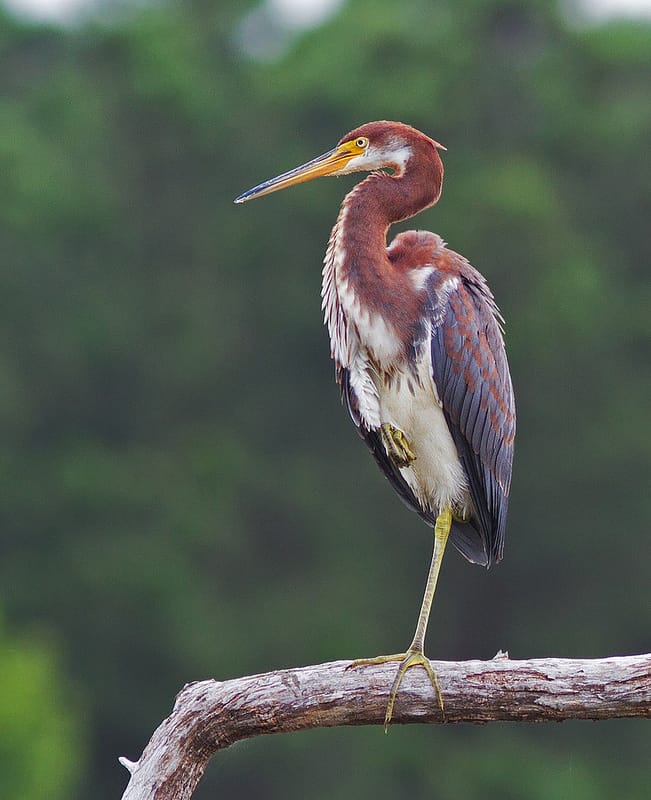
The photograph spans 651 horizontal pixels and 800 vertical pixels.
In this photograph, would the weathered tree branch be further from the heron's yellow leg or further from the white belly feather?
the white belly feather

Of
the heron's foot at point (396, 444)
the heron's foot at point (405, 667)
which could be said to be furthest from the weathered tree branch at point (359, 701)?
the heron's foot at point (396, 444)

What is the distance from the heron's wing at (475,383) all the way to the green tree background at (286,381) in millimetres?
14740

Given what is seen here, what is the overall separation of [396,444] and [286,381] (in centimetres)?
2011

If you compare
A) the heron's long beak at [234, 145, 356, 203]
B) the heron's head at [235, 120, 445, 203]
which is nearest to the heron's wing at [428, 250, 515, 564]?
the heron's head at [235, 120, 445, 203]

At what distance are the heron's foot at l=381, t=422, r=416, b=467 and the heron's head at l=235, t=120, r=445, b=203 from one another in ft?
2.83

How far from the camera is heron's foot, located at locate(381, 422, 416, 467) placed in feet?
19.2

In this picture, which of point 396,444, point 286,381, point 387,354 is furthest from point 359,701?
point 286,381

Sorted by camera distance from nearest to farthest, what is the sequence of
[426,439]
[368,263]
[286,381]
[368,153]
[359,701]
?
[359,701]
[368,263]
[426,439]
[368,153]
[286,381]

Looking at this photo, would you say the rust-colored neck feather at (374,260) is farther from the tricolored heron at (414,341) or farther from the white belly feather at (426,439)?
the white belly feather at (426,439)

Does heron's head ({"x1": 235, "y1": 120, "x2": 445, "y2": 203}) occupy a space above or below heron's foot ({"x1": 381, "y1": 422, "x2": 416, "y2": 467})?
above

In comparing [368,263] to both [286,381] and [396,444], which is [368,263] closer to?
[396,444]

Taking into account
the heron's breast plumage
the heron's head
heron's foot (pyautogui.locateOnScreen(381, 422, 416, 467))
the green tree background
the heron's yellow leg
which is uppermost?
the green tree background

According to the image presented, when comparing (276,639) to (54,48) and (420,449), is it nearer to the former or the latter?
(54,48)

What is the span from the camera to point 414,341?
5.83 metres
